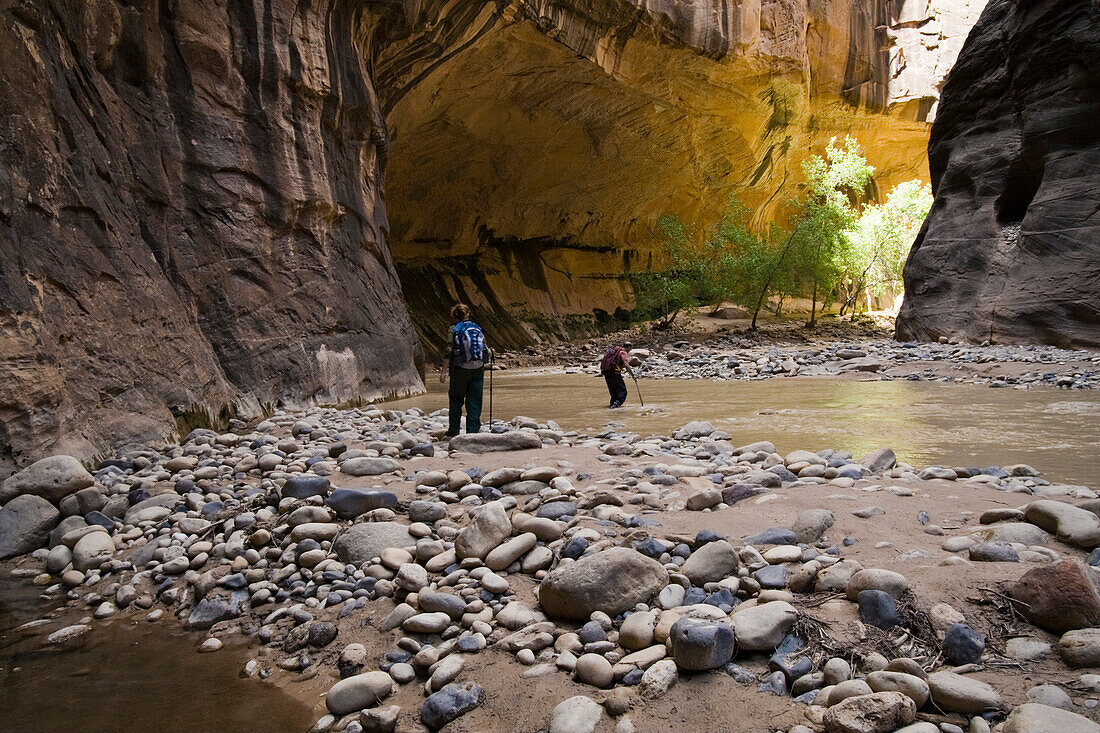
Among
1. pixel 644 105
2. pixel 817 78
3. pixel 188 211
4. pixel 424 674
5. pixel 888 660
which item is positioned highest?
pixel 817 78

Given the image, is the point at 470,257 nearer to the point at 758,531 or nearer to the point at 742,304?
the point at 742,304

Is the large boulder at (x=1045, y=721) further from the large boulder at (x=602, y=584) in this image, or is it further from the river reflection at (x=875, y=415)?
the river reflection at (x=875, y=415)

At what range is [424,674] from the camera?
232 centimetres

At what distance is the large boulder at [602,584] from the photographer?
2439mm

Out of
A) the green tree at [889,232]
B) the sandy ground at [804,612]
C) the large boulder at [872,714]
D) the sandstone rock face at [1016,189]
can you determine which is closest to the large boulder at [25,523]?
the sandy ground at [804,612]

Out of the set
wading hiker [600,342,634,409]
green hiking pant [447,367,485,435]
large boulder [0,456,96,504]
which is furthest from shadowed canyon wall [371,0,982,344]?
large boulder [0,456,96,504]

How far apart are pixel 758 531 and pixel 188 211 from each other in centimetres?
707

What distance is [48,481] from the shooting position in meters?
3.92

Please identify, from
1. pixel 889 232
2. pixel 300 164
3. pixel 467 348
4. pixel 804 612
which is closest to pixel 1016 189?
pixel 889 232

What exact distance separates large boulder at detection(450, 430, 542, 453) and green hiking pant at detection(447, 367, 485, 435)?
93 centimetres

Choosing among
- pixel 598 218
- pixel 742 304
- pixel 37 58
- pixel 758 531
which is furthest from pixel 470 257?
pixel 758 531

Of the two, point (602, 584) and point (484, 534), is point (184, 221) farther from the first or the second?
point (602, 584)

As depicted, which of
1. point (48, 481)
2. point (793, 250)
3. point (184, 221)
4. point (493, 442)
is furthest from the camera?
point (793, 250)

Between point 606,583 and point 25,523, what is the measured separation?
11.2ft
